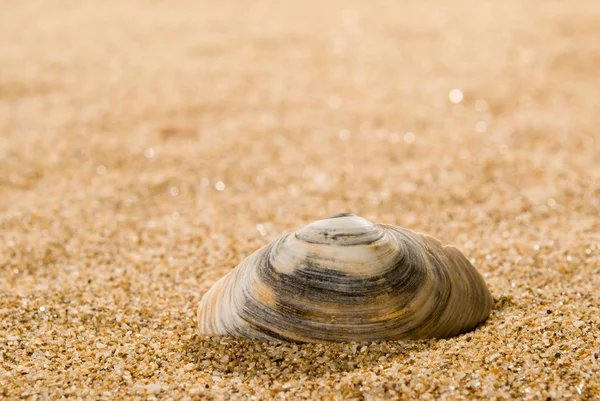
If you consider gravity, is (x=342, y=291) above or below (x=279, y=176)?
above

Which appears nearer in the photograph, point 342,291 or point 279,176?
point 342,291

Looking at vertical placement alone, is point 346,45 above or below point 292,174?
above

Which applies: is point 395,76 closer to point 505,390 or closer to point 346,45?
point 346,45

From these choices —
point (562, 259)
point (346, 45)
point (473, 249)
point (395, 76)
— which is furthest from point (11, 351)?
point (346, 45)
